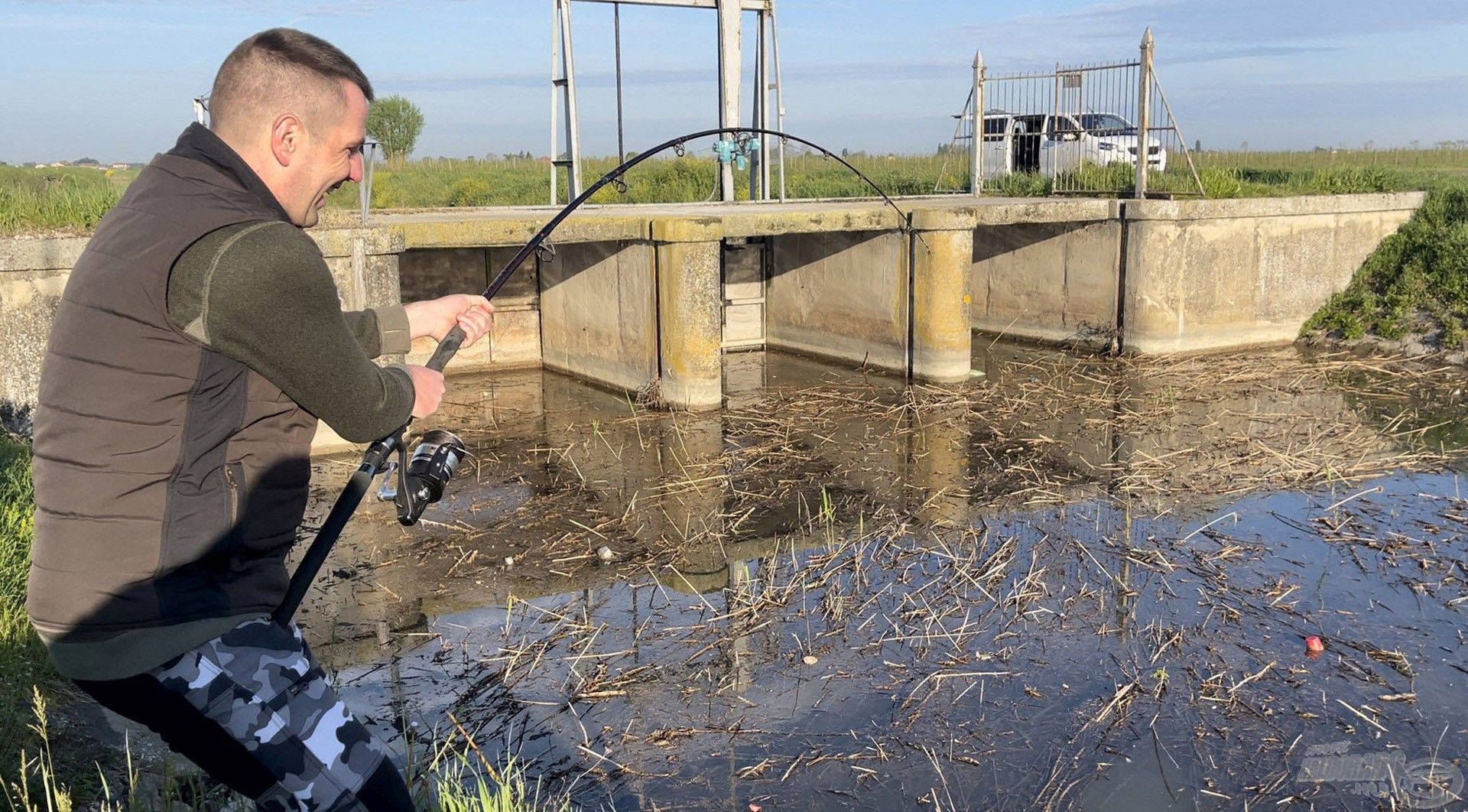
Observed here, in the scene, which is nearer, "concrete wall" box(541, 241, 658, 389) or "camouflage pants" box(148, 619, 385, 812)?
"camouflage pants" box(148, 619, 385, 812)

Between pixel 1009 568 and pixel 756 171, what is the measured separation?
9.90 meters

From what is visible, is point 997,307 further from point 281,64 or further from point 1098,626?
point 281,64

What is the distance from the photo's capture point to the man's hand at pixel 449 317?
3.38 meters

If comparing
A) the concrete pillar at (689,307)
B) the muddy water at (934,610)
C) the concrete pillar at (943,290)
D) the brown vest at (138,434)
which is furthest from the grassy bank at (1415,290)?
the brown vest at (138,434)

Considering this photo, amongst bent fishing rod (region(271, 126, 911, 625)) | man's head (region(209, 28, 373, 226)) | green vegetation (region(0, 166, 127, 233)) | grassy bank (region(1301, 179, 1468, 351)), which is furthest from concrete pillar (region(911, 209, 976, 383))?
man's head (region(209, 28, 373, 226))

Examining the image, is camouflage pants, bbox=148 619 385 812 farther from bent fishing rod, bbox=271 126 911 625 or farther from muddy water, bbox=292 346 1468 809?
muddy water, bbox=292 346 1468 809

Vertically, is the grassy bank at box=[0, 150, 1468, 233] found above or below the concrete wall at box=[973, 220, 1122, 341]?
above

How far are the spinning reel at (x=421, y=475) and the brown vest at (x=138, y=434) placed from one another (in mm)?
702

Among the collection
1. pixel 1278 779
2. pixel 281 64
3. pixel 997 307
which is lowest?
pixel 1278 779

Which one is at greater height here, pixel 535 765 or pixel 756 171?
pixel 756 171

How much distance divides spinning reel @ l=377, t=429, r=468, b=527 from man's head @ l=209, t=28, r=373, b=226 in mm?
800

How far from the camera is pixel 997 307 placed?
14773mm

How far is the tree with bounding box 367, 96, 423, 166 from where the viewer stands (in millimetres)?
38969

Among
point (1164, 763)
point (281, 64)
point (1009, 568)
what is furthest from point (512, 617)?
point (281, 64)
